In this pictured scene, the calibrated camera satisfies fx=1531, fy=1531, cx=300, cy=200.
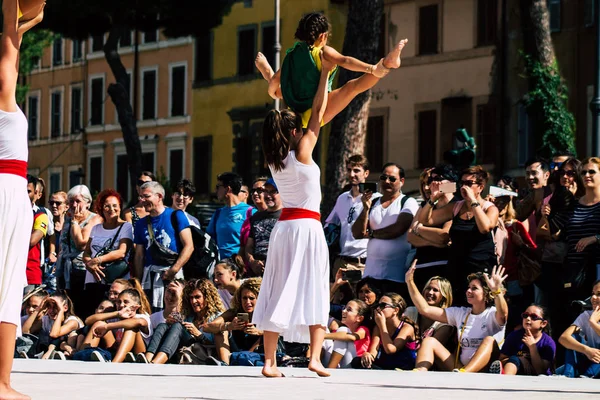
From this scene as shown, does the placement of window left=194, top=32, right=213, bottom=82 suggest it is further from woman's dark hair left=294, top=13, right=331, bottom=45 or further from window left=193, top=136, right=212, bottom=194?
woman's dark hair left=294, top=13, right=331, bottom=45

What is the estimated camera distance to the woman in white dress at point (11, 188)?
834cm

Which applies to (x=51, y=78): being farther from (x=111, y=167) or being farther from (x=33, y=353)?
(x=33, y=353)

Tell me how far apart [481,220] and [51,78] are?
177 ft

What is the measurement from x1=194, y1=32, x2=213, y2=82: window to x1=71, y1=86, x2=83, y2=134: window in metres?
8.84

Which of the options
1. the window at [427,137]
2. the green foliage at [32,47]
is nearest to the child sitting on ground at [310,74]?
the window at [427,137]

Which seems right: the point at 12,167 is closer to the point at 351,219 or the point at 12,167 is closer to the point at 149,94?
the point at 351,219

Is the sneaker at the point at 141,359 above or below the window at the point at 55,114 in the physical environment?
below

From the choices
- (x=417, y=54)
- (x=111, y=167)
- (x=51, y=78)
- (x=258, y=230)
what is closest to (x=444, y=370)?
(x=258, y=230)

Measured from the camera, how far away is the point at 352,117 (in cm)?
2572

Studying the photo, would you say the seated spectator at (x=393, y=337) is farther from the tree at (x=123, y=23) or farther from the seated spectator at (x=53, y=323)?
the tree at (x=123, y=23)

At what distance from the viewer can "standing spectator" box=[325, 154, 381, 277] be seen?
15.7 m

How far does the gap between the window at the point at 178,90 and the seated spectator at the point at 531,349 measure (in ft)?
148

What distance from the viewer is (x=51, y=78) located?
66.1 metres

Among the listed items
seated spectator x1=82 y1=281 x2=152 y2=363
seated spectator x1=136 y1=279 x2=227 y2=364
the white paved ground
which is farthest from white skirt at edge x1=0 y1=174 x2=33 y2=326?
seated spectator x1=82 y1=281 x2=152 y2=363
